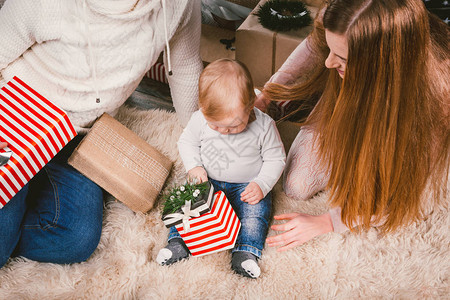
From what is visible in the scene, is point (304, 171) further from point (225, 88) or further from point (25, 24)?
point (25, 24)

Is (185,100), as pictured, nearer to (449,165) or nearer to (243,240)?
(243,240)

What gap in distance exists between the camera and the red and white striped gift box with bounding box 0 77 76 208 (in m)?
0.94

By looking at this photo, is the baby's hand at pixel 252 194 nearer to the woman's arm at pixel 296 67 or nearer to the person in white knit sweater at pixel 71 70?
the woman's arm at pixel 296 67

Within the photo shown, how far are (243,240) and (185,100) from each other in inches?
19.8

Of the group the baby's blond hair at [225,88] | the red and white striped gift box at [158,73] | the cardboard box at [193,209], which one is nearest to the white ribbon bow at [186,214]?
the cardboard box at [193,209]

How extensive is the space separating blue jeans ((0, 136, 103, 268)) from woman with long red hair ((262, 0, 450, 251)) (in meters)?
0.49

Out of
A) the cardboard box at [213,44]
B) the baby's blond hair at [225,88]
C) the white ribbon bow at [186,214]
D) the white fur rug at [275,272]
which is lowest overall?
the white fur rug at [275,272]

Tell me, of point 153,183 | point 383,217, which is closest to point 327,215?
point 383,217

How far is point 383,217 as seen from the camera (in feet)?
3.27

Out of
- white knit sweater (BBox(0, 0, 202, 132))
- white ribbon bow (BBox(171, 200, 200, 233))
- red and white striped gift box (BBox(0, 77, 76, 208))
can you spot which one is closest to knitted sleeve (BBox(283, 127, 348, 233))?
white ribbon bow (BBox(171, 200, 200, 233))

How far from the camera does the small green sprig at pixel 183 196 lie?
3.11ft

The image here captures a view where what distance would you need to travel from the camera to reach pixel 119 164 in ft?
3.65

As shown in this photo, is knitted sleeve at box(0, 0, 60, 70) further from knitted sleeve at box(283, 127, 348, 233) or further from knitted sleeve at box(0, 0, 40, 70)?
knitted sleeve at box(283, 127, 348, 233)

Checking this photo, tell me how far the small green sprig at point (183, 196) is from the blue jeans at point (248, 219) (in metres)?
0.15
